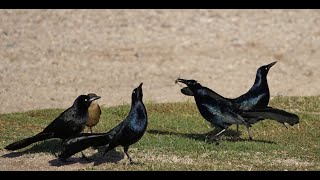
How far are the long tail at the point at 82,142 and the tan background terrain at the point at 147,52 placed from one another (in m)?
7.18

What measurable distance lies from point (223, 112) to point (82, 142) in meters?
2.55

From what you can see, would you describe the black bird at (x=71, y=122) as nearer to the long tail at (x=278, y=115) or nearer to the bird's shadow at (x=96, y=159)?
the bird's shadow at (x=96, y=159)

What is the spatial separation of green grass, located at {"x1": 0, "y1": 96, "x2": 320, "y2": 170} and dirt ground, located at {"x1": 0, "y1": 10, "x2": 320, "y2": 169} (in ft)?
8.95

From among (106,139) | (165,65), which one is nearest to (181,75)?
(165,65)

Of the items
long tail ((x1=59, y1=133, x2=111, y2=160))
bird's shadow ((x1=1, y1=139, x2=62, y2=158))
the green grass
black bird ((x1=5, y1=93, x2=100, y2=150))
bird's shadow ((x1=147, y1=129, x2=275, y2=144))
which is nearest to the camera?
long tail ((x1=59, y1=133, x2=111, y2=160))

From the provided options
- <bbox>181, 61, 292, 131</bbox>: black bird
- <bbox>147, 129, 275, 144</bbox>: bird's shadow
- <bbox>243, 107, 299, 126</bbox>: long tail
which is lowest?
<bbox>147, 129, 275, 144</bbox>: bird's shadow

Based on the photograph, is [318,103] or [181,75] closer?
[318,103]

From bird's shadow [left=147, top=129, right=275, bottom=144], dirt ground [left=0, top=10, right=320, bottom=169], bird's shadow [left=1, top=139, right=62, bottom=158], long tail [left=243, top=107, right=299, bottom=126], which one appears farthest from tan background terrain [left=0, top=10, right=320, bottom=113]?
long tail [left=243, top=107, right=299, bottom=126]

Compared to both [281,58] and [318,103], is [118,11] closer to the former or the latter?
[281,58]

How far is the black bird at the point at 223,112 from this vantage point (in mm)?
12406

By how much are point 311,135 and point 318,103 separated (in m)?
2.49

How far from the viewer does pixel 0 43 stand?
23.7 meters

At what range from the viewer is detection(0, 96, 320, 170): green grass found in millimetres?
11523

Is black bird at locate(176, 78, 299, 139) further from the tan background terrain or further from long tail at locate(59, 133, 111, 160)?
the tan background terrain
